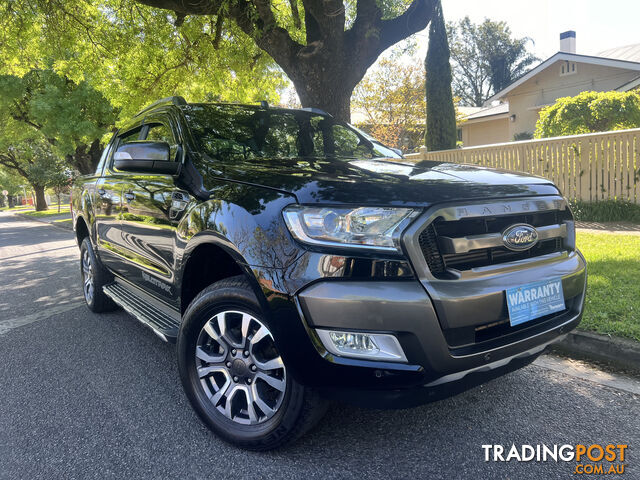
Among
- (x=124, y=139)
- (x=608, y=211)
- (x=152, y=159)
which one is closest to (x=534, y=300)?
(x=152, y=159)

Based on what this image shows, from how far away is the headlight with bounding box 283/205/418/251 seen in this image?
6.10 feet

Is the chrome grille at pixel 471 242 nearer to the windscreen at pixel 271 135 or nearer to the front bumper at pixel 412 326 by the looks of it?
the front bumper at pixel 412 326

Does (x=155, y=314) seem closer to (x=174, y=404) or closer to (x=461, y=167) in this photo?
(x=174, y=404)

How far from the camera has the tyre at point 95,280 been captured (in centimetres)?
460

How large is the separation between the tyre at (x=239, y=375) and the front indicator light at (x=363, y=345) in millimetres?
275

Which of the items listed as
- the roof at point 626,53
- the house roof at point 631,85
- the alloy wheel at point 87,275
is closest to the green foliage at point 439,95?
the house roof at point 631,85

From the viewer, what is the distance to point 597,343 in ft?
10.3

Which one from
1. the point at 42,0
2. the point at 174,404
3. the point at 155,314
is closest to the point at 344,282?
the point at 174,404

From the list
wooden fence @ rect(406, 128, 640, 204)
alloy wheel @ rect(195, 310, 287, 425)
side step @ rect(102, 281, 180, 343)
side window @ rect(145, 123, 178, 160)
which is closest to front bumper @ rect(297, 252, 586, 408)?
alloy wheel @ rect(195, 310, 287, 425)

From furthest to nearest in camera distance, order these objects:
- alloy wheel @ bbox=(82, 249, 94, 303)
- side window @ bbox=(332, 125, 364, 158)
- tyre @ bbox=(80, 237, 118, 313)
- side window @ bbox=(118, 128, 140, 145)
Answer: alloy wheel @ bbox=(82, 249, 94, 303), tyre @ bbox=(80, 237, 118, 313), side window @ bbox=(118, 128, 140, 145), side window @ bbox=(332, 125, 364, 158)

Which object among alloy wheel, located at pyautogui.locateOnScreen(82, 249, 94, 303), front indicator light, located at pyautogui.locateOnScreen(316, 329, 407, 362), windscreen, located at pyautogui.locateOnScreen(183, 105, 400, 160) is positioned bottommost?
alloy wheel, located at pyautogui.locateOnScreen(82, 249, 94, 303)

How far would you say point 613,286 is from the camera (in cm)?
420

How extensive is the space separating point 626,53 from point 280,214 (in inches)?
983

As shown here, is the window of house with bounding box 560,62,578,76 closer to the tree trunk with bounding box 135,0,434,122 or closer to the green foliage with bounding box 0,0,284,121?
the green foliage with bounding box 0,0,284,121
